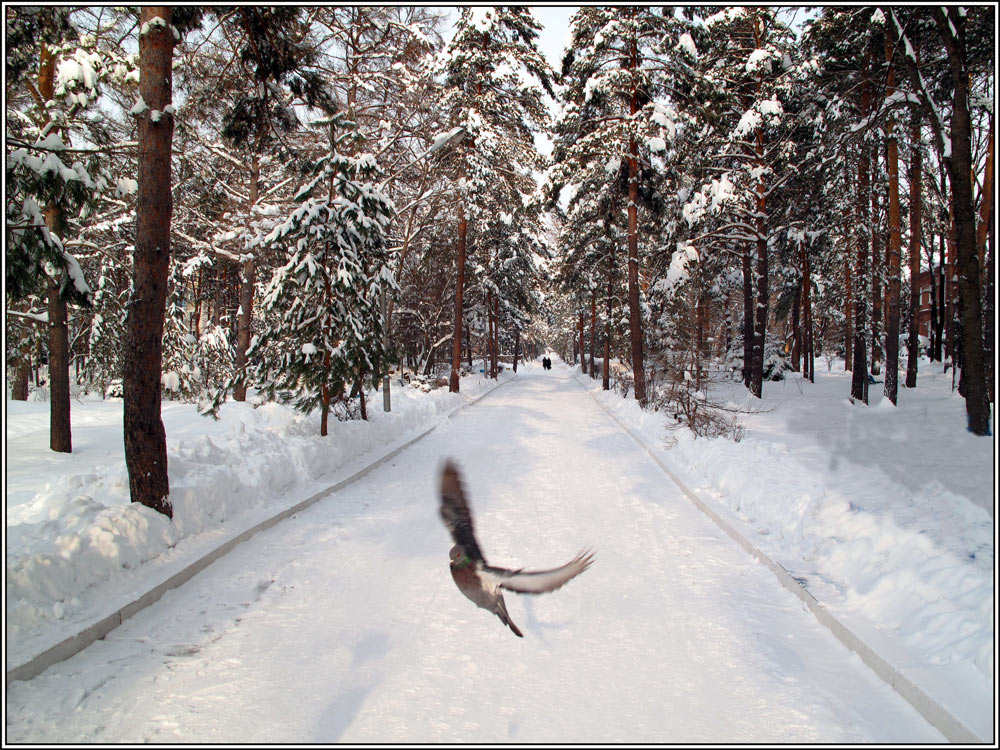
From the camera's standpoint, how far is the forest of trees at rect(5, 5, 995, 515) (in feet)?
17.6

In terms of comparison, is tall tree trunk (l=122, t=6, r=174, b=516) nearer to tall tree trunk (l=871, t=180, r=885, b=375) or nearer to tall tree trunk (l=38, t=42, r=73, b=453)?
tall tree trunk (l=38, t=42, r=73, b=453)

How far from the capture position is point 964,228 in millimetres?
6637

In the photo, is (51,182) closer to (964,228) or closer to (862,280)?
(964,228)

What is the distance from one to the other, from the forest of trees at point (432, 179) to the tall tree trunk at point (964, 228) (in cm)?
4

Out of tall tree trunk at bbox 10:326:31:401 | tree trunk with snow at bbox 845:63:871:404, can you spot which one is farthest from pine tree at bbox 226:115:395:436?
tree trunk with snow at bbox 845:63:871:404

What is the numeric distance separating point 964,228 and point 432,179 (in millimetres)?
13151

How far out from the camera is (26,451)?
820 centimetres

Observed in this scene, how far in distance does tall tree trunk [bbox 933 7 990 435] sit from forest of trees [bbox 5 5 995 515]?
41mm

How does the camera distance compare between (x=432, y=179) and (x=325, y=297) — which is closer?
(x=325, y=297)

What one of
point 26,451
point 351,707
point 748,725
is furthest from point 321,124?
point 748,725

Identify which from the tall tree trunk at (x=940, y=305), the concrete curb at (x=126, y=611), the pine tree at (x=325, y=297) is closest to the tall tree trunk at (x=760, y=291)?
the tall tree trunk at (x=940, y=305)

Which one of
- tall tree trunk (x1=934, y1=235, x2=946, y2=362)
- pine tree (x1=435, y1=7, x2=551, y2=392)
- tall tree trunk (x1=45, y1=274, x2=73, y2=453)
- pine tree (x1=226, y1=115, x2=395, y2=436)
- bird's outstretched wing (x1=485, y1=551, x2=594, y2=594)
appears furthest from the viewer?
tall tree trunk (x1=934, y1=235, x2=946, y2=362)

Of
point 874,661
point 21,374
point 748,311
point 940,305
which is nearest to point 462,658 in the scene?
point 874,661

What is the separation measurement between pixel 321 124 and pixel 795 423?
33.2 feet
